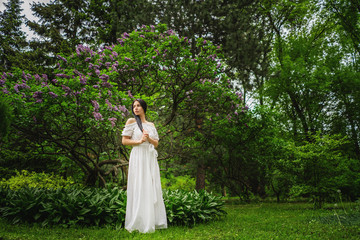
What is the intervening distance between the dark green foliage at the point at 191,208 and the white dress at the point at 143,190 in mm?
664

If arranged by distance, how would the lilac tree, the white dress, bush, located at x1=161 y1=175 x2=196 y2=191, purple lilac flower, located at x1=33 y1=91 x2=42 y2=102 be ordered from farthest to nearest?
bush, located at x1=161 y1=175 x2=196 y2=191 → the lilac tree → purple lilac flower, located at x1=33 y1=91 x2=42 y2=102 → the white dress

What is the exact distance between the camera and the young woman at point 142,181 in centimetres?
409

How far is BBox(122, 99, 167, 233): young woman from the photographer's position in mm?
4086

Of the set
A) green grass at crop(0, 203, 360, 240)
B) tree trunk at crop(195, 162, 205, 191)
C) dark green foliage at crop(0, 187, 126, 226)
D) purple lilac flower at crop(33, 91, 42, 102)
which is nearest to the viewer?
green grass at crop(0, 203, 360, 240)

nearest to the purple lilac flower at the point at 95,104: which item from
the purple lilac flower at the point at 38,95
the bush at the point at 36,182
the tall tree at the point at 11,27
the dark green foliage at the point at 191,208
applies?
the purple lilac flower at the point at 38,95

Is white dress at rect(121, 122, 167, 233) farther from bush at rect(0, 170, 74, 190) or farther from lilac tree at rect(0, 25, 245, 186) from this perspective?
bush at rect(0, 170, 74, 190)

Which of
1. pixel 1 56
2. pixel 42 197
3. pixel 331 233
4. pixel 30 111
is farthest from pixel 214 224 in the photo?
pixel 1 56

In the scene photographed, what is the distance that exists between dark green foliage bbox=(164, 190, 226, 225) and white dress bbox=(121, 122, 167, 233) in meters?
0.66

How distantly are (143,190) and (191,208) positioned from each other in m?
1.60

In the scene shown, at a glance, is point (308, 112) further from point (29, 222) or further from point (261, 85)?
point (29, 222)

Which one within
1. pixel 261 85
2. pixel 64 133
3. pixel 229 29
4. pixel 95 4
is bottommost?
pixel 64 133

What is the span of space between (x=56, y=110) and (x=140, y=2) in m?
6.75

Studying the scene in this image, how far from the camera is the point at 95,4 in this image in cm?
1507

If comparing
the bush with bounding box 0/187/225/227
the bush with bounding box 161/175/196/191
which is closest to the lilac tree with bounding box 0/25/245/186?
the bush with bounding box 0/187/225/227
